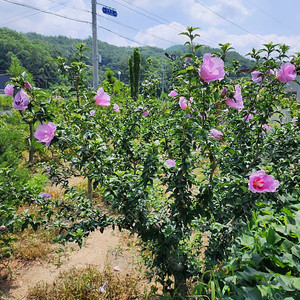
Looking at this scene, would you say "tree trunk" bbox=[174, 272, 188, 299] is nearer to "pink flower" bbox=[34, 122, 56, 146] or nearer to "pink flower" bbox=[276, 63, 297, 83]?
"pink flower" bbox=[34, 122, 56, 146]

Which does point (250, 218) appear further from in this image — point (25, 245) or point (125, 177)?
point (25, 245)

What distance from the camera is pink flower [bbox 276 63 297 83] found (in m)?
1.45

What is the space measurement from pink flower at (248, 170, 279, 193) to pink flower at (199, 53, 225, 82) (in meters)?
0.51

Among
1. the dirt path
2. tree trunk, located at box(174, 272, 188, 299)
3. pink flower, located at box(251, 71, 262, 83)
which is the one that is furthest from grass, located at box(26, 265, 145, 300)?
pink flower, located at box(251, 71, 262, 83)

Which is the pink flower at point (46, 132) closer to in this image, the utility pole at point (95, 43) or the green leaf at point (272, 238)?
the green leaf at point (272, 238)

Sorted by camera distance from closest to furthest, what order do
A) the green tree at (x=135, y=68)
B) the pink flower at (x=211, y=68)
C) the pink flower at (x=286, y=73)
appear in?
the pink flower at (x=211, y=68), the pink flower at (x=286, y=73), the green tree at (x=135, y=68)

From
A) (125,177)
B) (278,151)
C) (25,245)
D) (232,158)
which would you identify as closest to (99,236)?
(25,245)

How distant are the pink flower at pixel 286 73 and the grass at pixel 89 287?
5.95ft

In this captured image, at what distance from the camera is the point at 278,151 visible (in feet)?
5.37

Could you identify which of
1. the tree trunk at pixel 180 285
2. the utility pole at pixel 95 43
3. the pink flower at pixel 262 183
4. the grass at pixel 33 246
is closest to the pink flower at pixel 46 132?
the pink flower at pixel 262 183

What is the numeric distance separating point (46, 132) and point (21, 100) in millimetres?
178

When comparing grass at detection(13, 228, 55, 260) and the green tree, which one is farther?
the green tree

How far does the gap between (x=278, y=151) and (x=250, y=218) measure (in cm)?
56

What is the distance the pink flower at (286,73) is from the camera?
4.75ft
